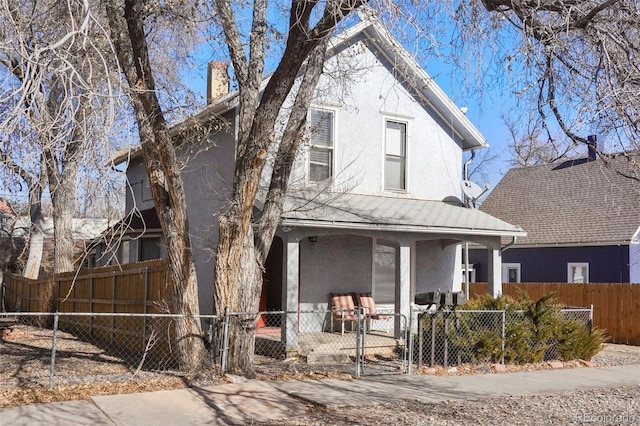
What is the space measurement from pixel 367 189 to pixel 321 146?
1.62 m

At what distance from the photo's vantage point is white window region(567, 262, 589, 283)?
2250cm

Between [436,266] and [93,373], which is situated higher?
[436,266]

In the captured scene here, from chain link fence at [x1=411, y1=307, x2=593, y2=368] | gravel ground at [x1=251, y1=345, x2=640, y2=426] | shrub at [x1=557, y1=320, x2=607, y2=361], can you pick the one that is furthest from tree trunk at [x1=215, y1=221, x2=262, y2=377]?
shrub at [x1=557, y1=320, x2=607, y2=361]

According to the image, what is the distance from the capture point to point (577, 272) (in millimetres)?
22953

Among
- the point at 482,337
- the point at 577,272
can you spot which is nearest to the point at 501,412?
the point at 482,337

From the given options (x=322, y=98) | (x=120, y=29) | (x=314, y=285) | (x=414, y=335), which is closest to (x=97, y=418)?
(x=120, y=29)

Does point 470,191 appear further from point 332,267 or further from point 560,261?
point 560,261

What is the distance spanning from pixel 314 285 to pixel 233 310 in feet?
17.4

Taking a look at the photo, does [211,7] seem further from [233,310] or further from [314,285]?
[314,285]

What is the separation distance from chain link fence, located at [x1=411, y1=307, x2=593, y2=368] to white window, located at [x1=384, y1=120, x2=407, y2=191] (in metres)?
4.70

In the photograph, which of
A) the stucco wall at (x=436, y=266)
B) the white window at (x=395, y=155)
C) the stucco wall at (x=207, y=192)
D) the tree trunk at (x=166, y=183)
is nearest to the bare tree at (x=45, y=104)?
the tree trunk at (x=166, y=183)

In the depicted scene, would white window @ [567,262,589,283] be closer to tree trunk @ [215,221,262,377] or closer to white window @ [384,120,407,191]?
white window @ [384,120,407,191]

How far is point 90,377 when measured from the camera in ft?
31.9

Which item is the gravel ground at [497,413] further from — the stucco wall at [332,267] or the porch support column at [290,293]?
the stucco wall at [332,267]
